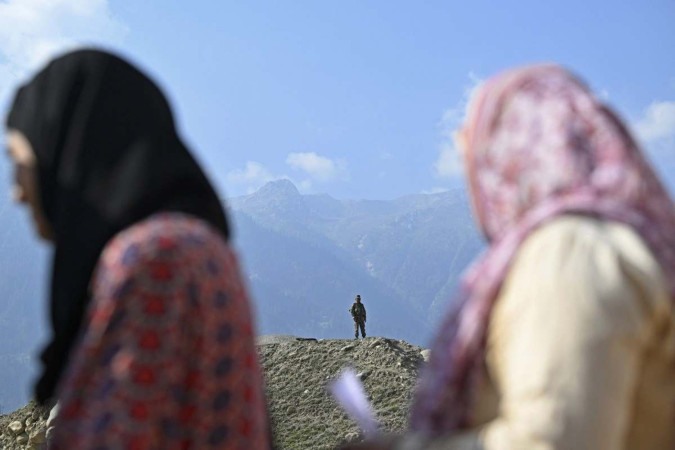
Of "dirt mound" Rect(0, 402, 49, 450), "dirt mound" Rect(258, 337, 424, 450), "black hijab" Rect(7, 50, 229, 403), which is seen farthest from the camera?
"dirt mound" Rect(0, 402, 49, 450)

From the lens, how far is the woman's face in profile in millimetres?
2195

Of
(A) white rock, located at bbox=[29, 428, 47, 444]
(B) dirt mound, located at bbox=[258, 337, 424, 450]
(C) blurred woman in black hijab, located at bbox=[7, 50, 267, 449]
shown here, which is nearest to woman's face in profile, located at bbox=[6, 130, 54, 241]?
(C) blurred woman in black hijab, located at bbox=[7, 50, 267, 449]

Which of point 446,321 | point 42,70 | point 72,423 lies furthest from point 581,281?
point 42,70

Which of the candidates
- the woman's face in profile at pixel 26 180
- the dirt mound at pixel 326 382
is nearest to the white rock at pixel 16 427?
the dirt mound at pixel 326 382

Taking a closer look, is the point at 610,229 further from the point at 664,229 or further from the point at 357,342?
the point at 357,342

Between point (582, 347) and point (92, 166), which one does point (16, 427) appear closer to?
point (92, 166)

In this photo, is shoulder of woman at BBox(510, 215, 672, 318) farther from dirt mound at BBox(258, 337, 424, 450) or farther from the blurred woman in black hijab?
dirt mound at BBox(258, 337, 424, 450)

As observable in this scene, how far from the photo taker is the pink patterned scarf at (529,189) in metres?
1.83

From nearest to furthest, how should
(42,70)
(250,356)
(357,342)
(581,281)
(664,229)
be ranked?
1. (581,281)
2. (664,229)
3. (250,356)
4. (42,70)
5. (357,342)

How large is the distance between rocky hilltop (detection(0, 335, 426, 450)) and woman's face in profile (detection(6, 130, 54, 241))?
10780 mm

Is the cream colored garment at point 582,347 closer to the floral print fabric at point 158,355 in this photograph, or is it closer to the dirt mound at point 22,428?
the floral print fabric at point 158,355

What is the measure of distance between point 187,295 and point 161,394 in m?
0.19

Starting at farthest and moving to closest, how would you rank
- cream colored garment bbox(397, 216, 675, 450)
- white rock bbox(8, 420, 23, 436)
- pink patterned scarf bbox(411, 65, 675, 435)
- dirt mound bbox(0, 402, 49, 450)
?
1. white rock bbox(8, 420, 23, 436)
2. dirt mound bbox(0, 402, 49, 450)
3. pink patterned scarf bbox(411, 65, 675, 435)
4. cream colored garment bbox(397, 216, 675, 450)

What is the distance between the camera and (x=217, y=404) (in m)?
1.92
